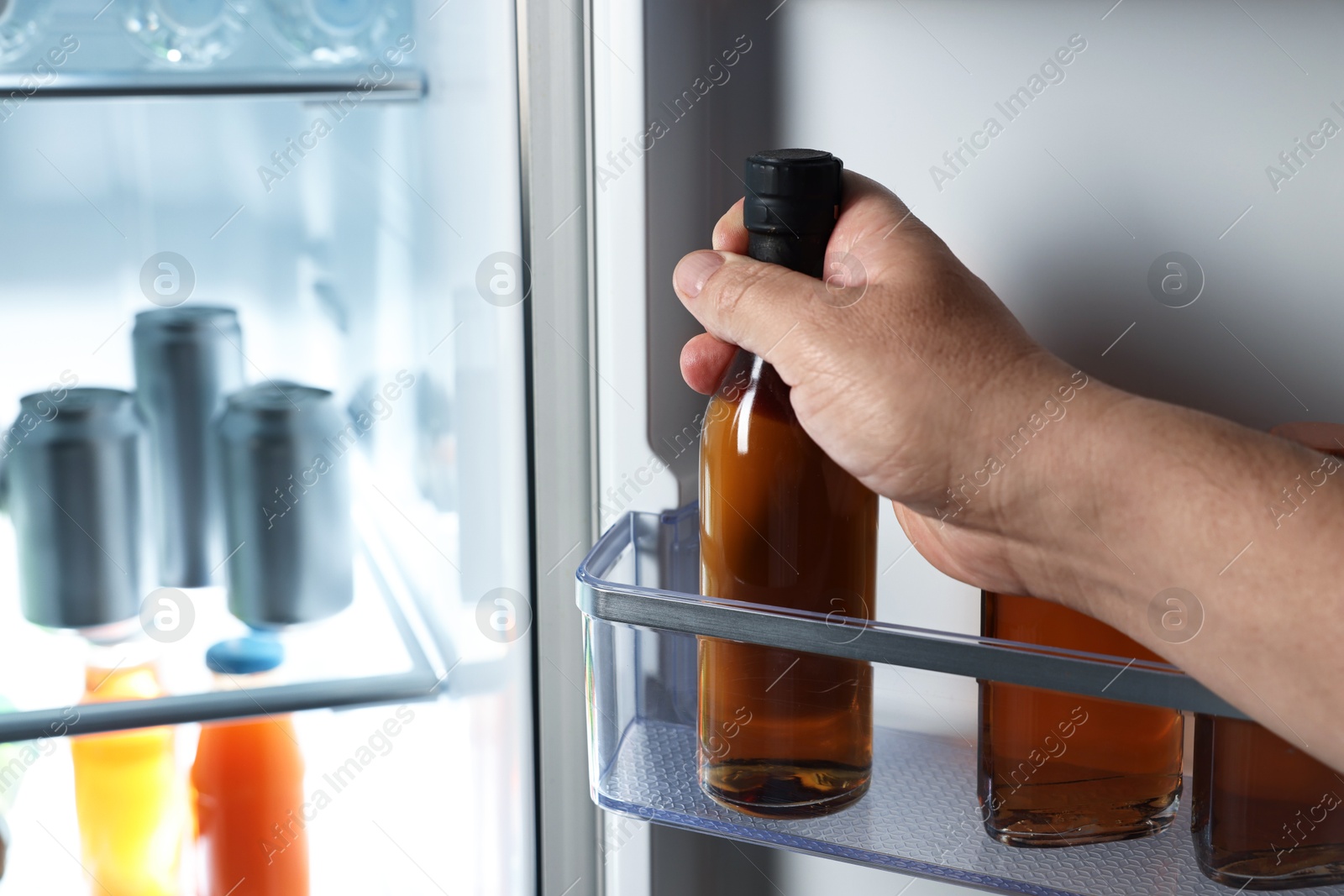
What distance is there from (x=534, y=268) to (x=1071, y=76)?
0.36m

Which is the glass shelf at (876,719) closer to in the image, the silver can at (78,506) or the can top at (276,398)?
the can top at (276,398)

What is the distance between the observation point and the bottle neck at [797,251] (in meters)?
0.52

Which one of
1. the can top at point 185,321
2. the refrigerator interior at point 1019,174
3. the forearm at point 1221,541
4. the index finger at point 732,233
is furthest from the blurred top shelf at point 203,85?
the forearm at point 1221,541

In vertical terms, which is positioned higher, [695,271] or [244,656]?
[695,271]

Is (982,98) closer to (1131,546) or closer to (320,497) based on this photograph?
(1131,546)

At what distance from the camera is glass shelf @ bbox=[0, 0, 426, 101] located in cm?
78

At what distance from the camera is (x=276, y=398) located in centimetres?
88

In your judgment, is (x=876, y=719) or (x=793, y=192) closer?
(x=793, y=192)

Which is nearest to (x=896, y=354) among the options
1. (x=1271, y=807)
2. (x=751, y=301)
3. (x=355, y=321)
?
(x=751, y=301)

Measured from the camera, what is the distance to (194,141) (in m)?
0.87

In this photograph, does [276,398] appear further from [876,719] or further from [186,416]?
[876,719]

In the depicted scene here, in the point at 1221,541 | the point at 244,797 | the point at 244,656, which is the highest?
the point at 1221,541

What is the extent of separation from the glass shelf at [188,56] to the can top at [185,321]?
17 cm

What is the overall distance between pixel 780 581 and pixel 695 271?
0.17 meters
